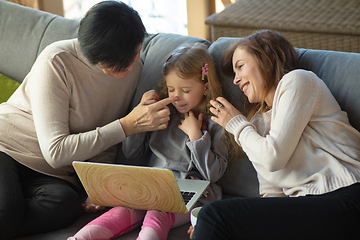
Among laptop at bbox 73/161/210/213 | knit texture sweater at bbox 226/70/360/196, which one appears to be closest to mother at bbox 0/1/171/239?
laptop at bbox 73/161/210/213

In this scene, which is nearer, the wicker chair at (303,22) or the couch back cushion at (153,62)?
the couch back cushion at (153,62)

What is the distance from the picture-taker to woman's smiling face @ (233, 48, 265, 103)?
1.31 meters

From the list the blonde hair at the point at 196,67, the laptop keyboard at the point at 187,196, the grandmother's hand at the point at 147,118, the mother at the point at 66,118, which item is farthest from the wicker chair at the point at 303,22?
the laptop keyboard at the point at 187,196

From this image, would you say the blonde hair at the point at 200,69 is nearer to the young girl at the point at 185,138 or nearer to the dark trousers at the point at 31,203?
the young girl at the point at 185,138

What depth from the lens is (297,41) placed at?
7.72 feet

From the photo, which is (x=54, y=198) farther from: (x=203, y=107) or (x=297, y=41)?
(x=297, y=41)

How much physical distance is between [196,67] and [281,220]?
722 millimetres

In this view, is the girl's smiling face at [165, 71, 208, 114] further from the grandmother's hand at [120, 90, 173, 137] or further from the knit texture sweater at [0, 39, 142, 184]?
the knit texture sweater at [0, 39, 142, 184]

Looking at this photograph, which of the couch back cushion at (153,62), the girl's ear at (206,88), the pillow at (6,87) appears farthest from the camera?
the pillow at (6,87)

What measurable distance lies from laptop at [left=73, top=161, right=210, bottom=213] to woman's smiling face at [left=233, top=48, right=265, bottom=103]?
0.40 m

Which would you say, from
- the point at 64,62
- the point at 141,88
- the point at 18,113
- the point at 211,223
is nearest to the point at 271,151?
the point at 211,223

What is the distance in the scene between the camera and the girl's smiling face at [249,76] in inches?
51.6

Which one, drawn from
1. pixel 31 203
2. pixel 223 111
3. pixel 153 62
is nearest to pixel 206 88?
pixel 223 111

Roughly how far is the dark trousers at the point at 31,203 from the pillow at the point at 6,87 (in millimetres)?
619
